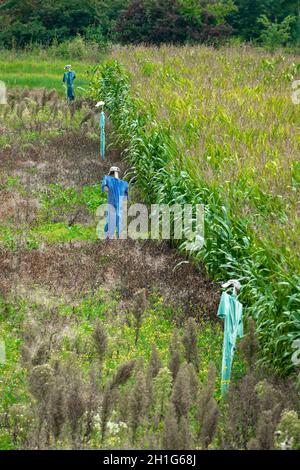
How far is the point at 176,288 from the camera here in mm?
10266

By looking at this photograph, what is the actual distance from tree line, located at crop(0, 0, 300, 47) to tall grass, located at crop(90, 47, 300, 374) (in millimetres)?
11948

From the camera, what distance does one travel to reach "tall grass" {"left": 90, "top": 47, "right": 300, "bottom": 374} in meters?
8.24

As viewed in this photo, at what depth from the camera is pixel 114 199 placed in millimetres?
11688

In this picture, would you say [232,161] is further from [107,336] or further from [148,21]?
[148,21]

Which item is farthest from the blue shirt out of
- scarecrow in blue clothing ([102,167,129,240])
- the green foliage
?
the green foliage

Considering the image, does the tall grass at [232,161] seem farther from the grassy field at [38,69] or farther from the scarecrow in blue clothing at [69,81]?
the grassy field at [38,69]

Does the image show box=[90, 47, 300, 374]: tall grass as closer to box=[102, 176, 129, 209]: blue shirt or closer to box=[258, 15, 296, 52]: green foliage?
box=[102, 176, 129, 209]: blue shirt

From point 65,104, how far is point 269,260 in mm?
15430

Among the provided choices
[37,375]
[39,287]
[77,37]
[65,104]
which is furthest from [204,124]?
[77,37]

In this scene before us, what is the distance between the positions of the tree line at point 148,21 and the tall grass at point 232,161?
11948mm

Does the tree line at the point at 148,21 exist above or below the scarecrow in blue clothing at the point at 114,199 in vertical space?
above

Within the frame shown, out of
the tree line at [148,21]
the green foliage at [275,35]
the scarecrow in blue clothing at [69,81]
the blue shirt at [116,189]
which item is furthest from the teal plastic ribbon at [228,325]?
the tree line at [148,21]

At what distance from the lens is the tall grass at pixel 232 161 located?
824cm
